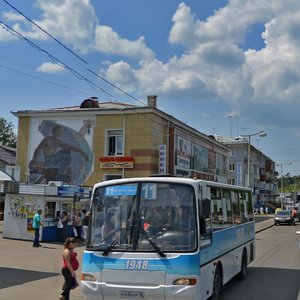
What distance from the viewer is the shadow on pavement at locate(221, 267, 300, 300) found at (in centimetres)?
1072

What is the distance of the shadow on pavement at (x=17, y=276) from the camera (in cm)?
1179

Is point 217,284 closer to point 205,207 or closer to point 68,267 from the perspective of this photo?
point 205,207

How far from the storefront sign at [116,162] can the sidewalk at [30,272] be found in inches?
545

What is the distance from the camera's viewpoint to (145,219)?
836 centimetres

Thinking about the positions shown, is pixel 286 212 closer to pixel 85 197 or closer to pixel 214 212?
pixel 85 197

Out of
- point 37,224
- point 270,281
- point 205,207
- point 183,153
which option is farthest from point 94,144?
point 205,207

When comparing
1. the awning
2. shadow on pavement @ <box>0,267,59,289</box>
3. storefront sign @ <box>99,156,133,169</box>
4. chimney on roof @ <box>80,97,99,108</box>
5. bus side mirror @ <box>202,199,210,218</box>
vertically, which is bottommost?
shadow on pavement @ <box>0,267,59,289</box>

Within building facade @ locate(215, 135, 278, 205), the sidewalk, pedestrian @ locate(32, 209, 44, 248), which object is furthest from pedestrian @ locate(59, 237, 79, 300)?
building facade @ locate(215, 135, 278, 205)

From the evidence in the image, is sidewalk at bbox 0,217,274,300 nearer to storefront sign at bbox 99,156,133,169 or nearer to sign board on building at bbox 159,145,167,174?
storefront sign at bbox 99,156,133,169

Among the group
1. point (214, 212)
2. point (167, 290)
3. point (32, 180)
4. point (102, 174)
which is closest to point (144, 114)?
point (102, 174)

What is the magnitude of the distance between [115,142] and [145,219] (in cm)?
2756

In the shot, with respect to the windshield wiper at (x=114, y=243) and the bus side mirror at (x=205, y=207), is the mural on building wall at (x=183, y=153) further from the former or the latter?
the windshield wiper at (x=114, y=243)

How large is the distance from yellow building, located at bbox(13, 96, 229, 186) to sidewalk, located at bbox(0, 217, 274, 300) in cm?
1424

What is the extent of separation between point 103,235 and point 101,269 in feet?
2.04
